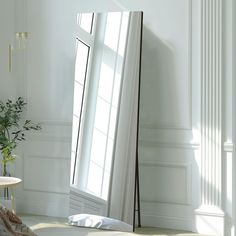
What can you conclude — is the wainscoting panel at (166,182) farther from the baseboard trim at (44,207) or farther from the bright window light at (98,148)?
the baseboard trim at (44,207)

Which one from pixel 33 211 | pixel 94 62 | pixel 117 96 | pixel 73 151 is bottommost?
pixel 33 211

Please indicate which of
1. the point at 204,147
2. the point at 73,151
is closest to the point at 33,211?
the point at 73,151

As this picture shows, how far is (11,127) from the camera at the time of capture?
585 centimetres

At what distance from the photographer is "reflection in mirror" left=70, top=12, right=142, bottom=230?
16.8 feet

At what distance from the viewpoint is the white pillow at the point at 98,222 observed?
5.09 m

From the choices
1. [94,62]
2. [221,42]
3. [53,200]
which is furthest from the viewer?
[53,200]

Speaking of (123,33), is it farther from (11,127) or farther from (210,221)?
(210,221)

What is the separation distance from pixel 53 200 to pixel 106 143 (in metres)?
1.02

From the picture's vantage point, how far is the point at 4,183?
16.3 ft

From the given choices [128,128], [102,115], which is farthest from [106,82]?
[128,128]

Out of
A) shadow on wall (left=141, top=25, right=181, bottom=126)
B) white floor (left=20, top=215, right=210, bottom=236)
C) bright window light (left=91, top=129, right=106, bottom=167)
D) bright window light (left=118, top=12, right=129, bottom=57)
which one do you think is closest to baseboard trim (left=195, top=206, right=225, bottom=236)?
white floor (left=20, top=215, right=210, bottom=236)

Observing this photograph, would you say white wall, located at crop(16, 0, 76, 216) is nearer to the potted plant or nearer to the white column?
the potted plant

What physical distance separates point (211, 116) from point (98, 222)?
1480 millimetres

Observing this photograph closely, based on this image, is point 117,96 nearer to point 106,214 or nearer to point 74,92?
point 74,92
